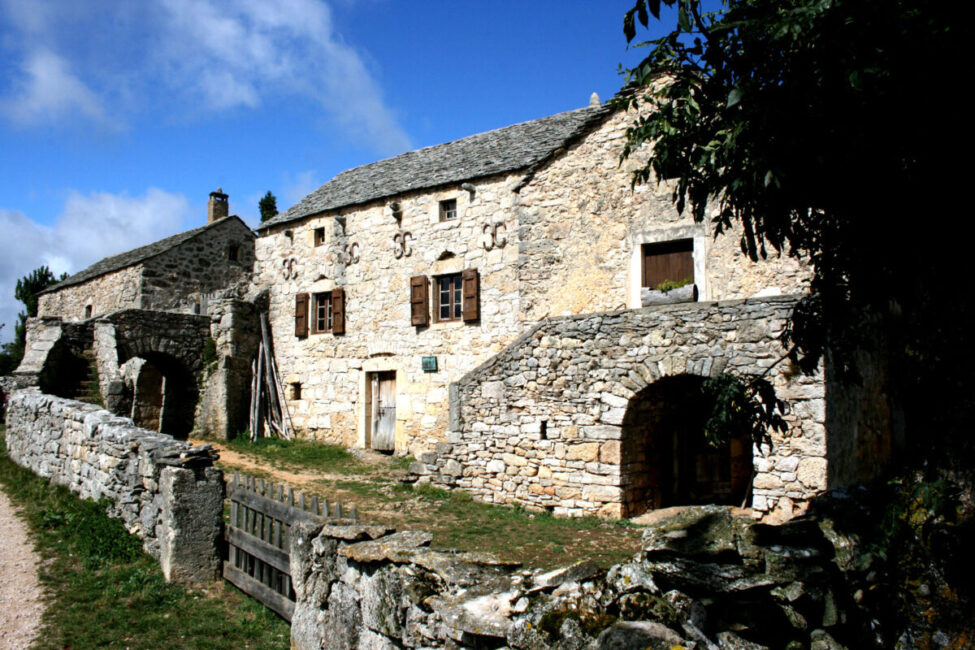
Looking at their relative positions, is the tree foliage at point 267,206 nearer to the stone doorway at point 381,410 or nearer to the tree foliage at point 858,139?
the stone doorway at point 381,410

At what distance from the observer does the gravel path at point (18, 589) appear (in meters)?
5.61

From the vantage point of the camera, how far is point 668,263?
479 inches

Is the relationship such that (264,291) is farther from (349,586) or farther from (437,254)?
(349,586)

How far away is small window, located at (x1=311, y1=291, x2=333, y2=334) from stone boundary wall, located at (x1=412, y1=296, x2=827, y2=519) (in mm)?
7304

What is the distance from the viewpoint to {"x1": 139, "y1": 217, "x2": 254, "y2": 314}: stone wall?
72.1 feet

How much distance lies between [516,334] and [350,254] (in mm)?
5875

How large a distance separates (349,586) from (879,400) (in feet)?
29.6

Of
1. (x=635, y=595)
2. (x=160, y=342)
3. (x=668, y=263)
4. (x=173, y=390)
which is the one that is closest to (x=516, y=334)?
(x=668, y=263)

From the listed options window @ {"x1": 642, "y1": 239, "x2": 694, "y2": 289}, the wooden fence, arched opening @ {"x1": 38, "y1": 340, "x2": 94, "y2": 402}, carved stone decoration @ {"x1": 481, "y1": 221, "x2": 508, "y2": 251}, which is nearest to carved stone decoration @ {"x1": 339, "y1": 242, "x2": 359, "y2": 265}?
carved stone decoration @ {"x1": 481, "y1": 221, "x2": 508, "y2": 251}

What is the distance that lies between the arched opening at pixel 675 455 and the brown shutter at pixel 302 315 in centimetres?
1111

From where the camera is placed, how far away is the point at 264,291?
19.0 meters

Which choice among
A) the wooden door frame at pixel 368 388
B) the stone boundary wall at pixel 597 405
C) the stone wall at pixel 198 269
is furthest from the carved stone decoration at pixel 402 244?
the stone wall at pixel 198 269

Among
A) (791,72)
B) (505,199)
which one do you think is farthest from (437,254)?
(791,72)

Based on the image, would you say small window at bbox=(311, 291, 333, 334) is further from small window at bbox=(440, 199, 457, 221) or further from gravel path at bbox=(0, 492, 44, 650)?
gravel path at bbox=(0, 492, 44, 650)
